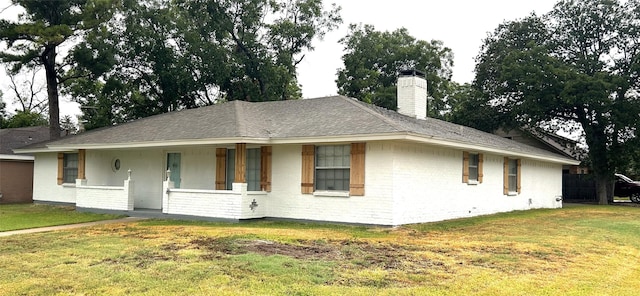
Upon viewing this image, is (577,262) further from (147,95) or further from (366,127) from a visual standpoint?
(147,95)

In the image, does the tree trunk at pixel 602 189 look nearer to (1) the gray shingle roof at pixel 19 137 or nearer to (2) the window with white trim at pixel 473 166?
(2) the window with white trim at pixel 473 166

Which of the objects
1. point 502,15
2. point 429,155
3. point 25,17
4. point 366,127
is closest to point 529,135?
point 502,15

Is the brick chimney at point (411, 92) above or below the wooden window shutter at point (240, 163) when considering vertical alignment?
above

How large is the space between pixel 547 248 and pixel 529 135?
23379mm

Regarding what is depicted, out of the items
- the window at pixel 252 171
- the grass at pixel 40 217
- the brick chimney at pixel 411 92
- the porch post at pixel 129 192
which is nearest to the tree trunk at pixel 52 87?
the grass at pixel 40 217

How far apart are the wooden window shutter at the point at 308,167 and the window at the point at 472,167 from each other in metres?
4.99

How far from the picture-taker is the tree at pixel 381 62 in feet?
119

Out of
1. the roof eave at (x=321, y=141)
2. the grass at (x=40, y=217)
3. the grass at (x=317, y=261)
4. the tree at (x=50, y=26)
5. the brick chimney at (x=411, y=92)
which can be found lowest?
the grass at (x=40, y=217)

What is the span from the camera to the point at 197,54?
3012 centimetres

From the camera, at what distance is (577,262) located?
8789 millimetres

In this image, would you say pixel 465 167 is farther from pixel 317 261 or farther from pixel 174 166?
pixel 317 261

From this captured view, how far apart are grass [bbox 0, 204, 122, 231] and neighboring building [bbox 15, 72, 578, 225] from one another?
0.72 metres

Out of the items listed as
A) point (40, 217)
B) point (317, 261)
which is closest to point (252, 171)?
point (40, 217)

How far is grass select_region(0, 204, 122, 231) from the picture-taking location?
14.4m
